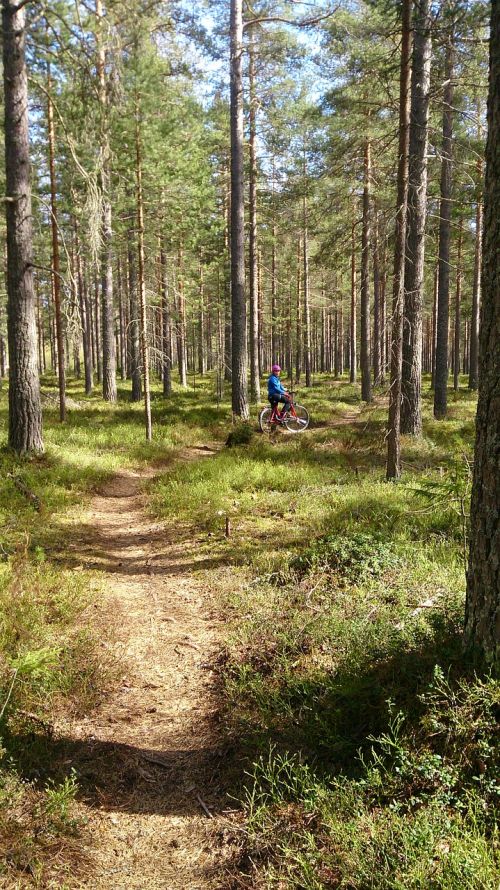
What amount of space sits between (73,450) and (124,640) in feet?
25.3

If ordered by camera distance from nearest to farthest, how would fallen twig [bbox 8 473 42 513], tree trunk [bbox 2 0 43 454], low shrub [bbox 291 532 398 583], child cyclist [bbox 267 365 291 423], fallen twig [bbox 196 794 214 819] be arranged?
fallen twig [bbox 196 794 214 819] → low shrub [bbox 291 532 398 583] → fallen twig [bbox 8 473 42 513] → tree trunk [bbox 2 0 43 454] → child cyclist [bbox 267 365 291 423]

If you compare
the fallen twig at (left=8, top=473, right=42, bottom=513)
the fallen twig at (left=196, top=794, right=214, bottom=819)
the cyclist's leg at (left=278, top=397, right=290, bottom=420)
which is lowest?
the fallen twig at (left=196, top=794, right=214, bottom=819)

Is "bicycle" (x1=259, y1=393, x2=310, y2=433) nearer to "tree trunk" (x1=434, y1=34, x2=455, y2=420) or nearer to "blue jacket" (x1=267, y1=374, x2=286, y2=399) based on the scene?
"blue jacket" (x1=267, y1=374, x2=286, y2=399)

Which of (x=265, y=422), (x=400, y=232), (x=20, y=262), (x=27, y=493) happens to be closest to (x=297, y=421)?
(x=265, y=422)

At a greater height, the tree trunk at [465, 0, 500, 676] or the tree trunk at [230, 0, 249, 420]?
the tree trunk at [230, 0, 249, 420]

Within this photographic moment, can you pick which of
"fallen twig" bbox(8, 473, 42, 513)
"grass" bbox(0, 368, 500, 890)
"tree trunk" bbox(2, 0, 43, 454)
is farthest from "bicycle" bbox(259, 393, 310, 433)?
"fallen twig" bbox(8, 473, 42, 513)

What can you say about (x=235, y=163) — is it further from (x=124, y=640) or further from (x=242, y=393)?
(x=124, y=640)

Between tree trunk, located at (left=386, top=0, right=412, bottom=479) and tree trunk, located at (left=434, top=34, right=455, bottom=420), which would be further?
tree trunk, located at (left=434, top=34, right=455, bottom=420)

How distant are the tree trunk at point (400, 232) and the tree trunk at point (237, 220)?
7565mm

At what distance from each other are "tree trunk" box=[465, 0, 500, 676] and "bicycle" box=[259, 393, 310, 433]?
11.2m

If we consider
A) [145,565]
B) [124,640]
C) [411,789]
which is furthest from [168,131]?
[411,789]

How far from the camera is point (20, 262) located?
9914 mm

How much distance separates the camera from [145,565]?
6.77 metres

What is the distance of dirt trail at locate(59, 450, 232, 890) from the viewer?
285 cm
